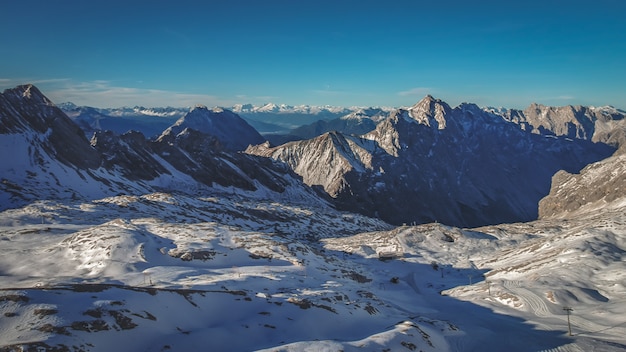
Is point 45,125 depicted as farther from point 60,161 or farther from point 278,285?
point 278,285

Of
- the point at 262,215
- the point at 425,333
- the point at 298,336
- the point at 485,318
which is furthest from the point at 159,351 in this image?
the point at 262,215

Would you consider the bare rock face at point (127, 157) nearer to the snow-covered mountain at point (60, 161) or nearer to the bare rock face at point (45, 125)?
the snow-covered mountain at point (60, 161)

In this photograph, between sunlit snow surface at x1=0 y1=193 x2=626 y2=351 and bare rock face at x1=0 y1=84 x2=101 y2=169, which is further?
bare rock face at x1=0 y1=84 x2=101 y2=169

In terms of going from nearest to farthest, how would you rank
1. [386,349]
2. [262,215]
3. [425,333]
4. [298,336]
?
[386,349] < [298,336] < [425,333] < [262,215]

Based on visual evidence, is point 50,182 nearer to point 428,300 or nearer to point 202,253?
point 202,253

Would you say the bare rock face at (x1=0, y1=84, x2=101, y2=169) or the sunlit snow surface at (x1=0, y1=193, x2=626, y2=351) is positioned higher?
the bare rock face at (x1=0, y1=84, x2=101, y2=169)

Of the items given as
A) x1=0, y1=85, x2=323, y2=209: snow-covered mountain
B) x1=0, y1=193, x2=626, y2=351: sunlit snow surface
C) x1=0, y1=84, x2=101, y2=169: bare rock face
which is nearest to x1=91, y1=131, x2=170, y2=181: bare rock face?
x1=0, y1=85, x2=323, y2=209: snow-covered mountain

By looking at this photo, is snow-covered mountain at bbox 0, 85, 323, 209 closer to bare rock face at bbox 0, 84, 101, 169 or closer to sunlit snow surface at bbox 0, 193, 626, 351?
bare rock face at bbox 0, 84, 101, 169

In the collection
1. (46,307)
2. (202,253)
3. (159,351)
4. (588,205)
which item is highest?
(46,307)
